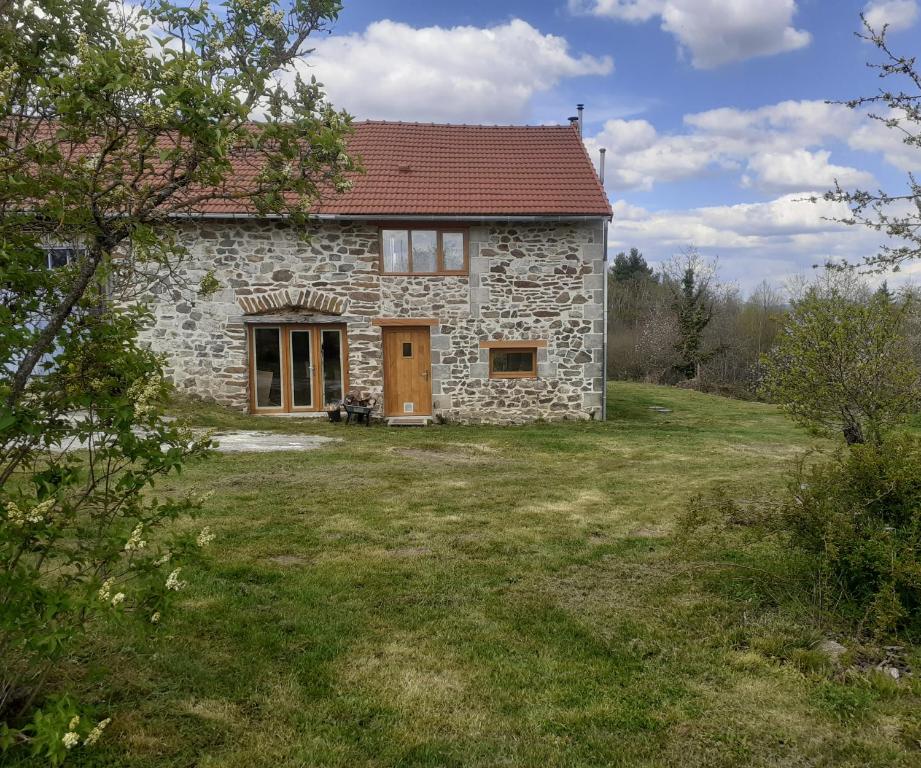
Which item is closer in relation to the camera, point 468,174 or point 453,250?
point 453,250

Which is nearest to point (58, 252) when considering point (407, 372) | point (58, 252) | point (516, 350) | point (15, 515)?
point (58, 252)

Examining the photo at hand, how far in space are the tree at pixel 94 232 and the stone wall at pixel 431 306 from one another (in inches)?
419

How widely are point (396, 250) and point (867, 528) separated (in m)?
11.1

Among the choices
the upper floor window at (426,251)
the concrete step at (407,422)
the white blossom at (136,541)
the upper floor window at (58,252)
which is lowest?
the concrete step at (407,422)

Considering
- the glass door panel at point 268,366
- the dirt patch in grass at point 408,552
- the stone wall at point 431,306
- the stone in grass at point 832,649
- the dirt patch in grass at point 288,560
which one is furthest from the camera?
the glass door panel at point 268,366

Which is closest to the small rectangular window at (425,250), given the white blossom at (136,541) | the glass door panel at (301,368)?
the glass door panel at (301,368)

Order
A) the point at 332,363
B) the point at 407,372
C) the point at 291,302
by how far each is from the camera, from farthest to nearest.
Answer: the point at 407,372, the point at 332,363, the point at 291,302

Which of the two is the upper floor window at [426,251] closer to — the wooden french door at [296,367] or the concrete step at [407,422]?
the wooden french door at [296,367]

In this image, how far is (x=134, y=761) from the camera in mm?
2848

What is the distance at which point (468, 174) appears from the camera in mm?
14859

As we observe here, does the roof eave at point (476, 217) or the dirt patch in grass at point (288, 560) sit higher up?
the roof eave at point (476, 217)

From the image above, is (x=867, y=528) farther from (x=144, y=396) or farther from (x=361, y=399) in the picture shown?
(x=361, y=399)

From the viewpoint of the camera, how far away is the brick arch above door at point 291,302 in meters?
13.6

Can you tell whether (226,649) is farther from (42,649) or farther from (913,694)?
(913,694)
